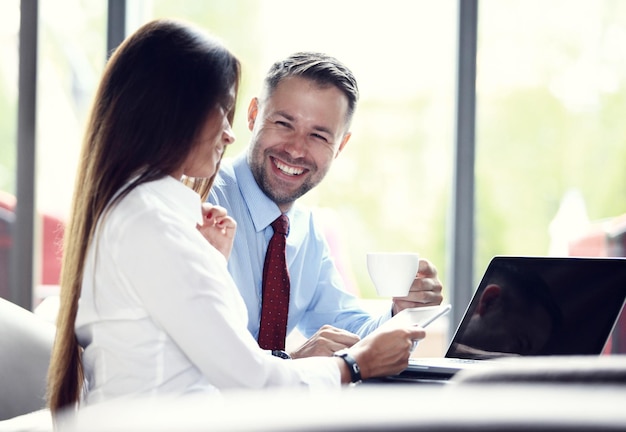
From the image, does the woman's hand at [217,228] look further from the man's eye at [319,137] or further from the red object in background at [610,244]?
the red object in background at [610,244]

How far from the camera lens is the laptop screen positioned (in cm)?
152

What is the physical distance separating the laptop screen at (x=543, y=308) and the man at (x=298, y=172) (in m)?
0.51

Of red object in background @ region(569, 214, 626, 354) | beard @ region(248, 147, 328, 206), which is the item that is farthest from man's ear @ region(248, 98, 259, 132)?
red object in background @ region(569, 214, 626, 354)

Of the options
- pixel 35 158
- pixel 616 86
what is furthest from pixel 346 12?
pixel 35 158

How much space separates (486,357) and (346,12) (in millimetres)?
1993

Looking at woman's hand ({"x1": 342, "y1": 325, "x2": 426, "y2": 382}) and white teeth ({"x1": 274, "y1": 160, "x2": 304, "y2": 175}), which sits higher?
white teeth ({"x1": 274, "y1": 160, "x2": 304, "y2": 175})

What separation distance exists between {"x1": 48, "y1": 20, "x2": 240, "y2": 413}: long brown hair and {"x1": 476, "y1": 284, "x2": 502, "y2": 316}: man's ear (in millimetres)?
640

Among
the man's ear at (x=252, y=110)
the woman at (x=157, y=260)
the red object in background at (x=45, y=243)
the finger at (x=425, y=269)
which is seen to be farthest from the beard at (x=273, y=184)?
the red object in background at (x=45, y=243)

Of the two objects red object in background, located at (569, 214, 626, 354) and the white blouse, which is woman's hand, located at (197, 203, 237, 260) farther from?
red object in background, located at (569, 214, 626, 354)

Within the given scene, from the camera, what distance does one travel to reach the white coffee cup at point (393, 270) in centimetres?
177

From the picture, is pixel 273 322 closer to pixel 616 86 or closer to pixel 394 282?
pixel 394 282

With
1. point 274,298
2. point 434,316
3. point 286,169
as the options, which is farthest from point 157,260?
point 286,169

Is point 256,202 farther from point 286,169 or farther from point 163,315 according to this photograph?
point 163,315

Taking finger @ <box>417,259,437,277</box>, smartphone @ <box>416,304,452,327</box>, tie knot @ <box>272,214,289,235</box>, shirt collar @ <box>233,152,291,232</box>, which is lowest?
smartphone @ <box>416,304,452,327</box>
